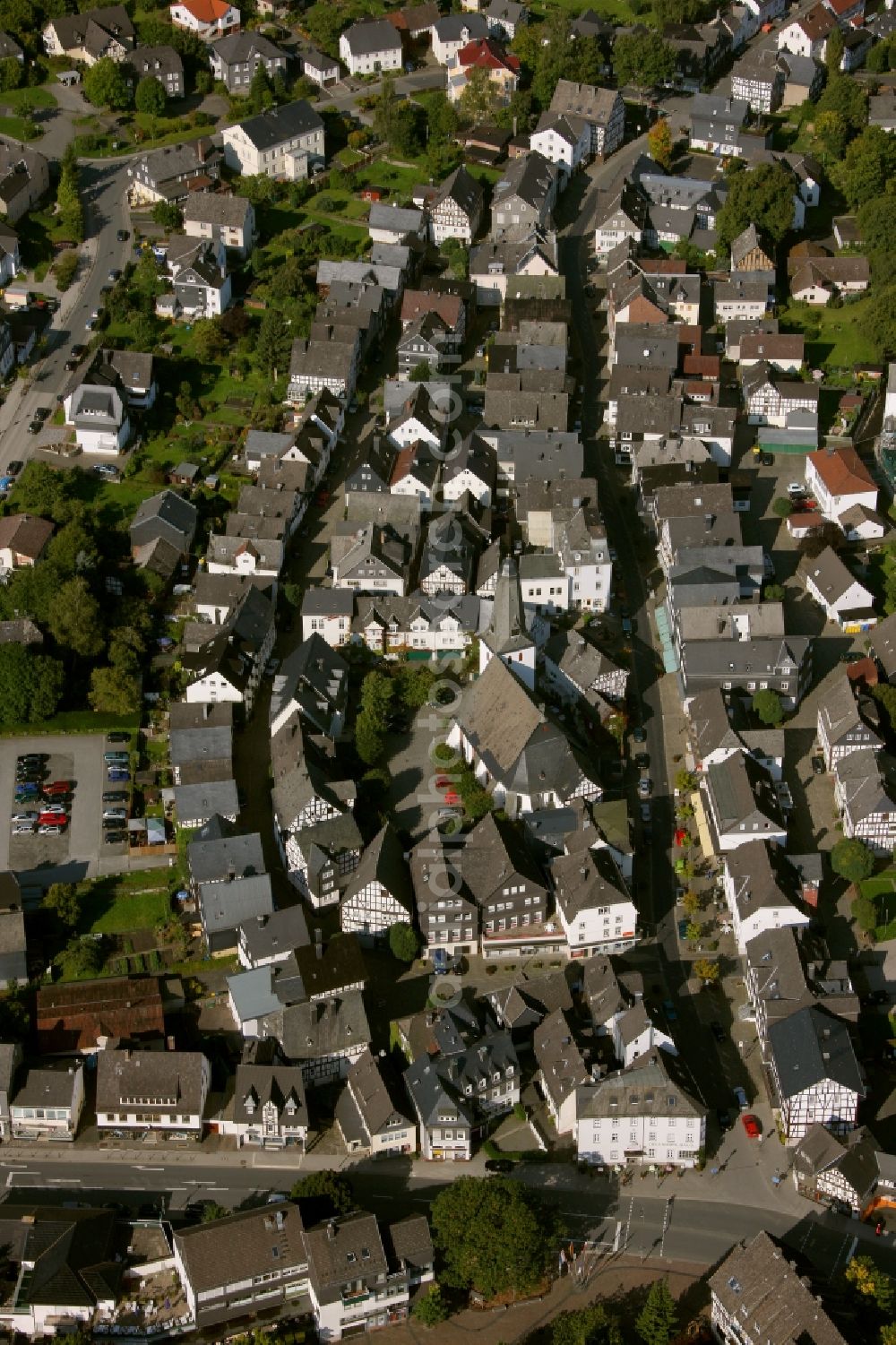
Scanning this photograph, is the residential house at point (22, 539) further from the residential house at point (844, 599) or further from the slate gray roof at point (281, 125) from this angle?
the slate gray roof at point (281, 125)

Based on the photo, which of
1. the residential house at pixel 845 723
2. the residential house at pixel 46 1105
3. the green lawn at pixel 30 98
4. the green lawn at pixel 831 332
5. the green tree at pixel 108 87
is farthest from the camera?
the green lawn at pixel 30 98

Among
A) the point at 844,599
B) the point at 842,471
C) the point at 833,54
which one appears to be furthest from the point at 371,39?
the point at 844,599

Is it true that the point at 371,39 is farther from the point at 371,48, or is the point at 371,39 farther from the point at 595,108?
the point at 595,108

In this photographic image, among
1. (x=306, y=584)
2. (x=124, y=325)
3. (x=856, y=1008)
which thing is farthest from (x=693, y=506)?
(x=124, y=325)

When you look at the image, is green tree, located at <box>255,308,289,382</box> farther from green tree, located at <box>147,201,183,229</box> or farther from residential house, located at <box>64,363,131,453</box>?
green tree, located at <box>147,201,183,229</box>

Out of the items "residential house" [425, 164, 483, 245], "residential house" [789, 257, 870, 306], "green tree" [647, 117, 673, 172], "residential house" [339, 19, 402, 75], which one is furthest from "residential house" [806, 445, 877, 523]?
"residential house" [339, 19, 402, 75]

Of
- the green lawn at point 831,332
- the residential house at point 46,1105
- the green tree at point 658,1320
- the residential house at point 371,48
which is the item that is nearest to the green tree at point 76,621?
the residential house at point 46,1105

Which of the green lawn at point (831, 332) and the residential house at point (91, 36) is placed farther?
the residential house at point (91, 36)
